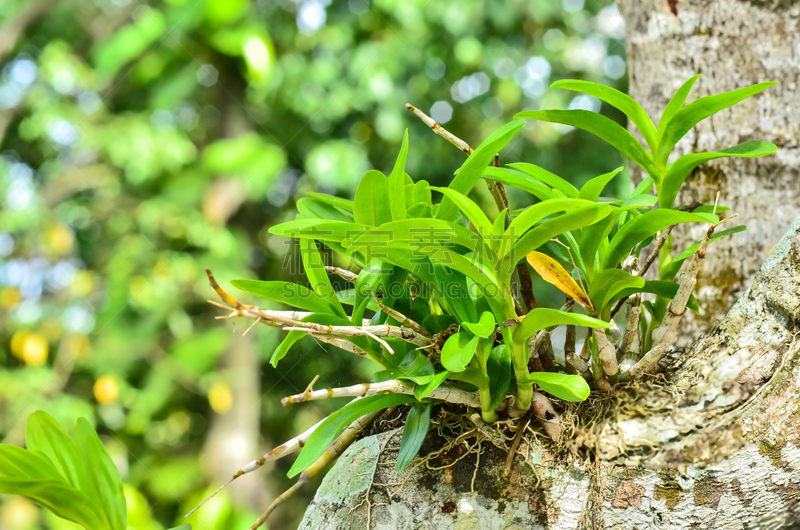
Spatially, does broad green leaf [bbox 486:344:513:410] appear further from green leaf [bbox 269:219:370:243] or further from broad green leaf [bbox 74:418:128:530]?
broad green leaf [bbox 74:418:128:530]

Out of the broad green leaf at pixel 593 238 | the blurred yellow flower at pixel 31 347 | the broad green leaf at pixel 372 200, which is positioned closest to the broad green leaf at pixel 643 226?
the broad green leaf at pixel 593 238

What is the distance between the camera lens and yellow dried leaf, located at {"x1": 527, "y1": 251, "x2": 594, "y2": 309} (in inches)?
20.1

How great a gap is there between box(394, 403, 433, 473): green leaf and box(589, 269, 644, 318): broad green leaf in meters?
0.20

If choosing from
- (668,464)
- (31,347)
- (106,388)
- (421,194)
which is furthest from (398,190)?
(31,347)

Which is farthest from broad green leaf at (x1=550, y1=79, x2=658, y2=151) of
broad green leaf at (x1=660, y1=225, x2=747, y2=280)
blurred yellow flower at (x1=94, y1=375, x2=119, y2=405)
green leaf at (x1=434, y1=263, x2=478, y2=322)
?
blurred yellow flower at (x1=94, y1=375, x2=119, y2=405)

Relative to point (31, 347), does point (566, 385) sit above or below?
above

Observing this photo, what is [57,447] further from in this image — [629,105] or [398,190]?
[629,105]

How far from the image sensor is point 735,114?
2.49ft

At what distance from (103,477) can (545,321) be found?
555 millimetres

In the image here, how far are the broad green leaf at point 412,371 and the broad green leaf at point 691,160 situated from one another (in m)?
0.31

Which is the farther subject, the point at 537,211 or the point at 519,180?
the point at 519,180

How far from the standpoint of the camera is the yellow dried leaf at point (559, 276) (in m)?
0.51

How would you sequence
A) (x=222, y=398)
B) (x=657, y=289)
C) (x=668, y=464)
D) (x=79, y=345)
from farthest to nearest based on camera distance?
(x=79, y=345), (x=222, y=398), (x=657, y=289), (x=668, y=464)

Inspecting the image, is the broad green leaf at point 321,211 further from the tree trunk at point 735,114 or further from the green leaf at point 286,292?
the tree trunk at point 735,114
